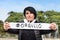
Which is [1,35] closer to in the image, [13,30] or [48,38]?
[48,38]

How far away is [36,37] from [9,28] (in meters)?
0.48


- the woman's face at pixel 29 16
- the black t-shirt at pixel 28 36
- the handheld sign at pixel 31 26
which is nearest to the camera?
the black t-shirt at pixel 28 36

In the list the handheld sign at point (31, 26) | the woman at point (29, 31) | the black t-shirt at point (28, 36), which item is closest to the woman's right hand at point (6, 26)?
the woman at point (29, 31)

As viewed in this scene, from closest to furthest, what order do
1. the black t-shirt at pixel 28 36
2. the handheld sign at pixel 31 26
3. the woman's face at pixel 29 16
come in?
the black t-shirt at pixel 28 36
the woman's face at pixel 29 16
the handheld sign at pixel 31 26

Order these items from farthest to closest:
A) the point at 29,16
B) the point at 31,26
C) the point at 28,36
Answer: the point at 31,26 → the point at 29,16 → the point at 28,36

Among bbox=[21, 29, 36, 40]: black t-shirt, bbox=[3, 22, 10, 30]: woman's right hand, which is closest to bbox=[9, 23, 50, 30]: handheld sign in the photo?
bbox=[3, 22, 10, 30]: woman's right hand

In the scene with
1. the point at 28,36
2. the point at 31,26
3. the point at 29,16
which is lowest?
the point at 28,36

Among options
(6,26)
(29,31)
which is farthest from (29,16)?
(6,26)

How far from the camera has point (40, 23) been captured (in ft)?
13.6

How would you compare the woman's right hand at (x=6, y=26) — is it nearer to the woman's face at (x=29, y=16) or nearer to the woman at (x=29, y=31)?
the woman at (x=29, y=31)

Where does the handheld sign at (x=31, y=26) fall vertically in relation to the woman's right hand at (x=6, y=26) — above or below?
below

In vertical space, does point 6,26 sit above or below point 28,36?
above

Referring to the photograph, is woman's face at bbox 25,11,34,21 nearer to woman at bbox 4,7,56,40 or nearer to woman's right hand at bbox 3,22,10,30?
woman at bbox 4,7,56,40

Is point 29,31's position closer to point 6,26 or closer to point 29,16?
point 29,16
